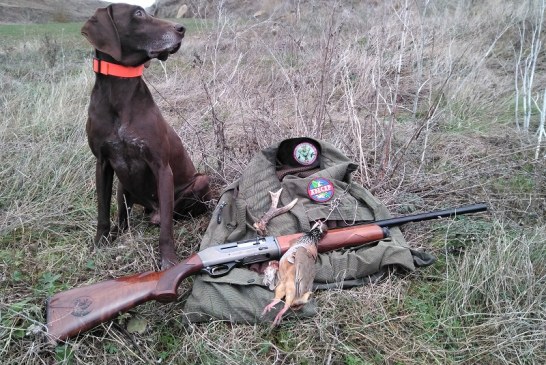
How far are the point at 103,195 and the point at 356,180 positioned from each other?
1.87 meters

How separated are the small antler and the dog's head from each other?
1.10m

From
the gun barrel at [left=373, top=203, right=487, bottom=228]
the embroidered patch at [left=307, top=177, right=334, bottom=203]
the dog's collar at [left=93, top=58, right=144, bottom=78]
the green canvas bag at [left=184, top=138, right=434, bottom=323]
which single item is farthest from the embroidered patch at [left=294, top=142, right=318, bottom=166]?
the dog's collar at [left=93, top=58, right=144, bottom=78]

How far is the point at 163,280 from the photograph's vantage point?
2320 mm

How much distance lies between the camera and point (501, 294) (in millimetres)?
2436

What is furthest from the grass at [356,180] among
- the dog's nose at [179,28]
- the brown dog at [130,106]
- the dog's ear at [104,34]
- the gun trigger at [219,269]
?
the dog's ear at [104,34]

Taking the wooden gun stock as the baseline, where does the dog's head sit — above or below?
above

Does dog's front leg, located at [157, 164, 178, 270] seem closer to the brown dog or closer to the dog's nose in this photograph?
the brown dog

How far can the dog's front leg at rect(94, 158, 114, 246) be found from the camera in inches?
119

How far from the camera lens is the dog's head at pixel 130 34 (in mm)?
2631

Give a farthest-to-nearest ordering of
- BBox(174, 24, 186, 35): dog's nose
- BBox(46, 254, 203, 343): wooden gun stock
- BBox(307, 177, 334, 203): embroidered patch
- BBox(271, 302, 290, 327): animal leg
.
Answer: BBox(307, 177, 334, 203): embroidered patch
BBox(174, 24, 186, 35): dog's nose
BBox(271, 302, 290, 327): animal leg
BBox(46, 254, 203, 343): wooden gun stock

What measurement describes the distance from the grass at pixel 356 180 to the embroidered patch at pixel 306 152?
0.59 m

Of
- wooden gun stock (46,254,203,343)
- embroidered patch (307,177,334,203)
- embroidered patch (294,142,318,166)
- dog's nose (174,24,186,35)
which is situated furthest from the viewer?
embroidered patch (294,142,318,166)

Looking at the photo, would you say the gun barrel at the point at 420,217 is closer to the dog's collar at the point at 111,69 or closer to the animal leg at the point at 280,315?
the animal leg at the point at 280,315

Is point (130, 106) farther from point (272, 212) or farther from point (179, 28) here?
point (272, 212)
